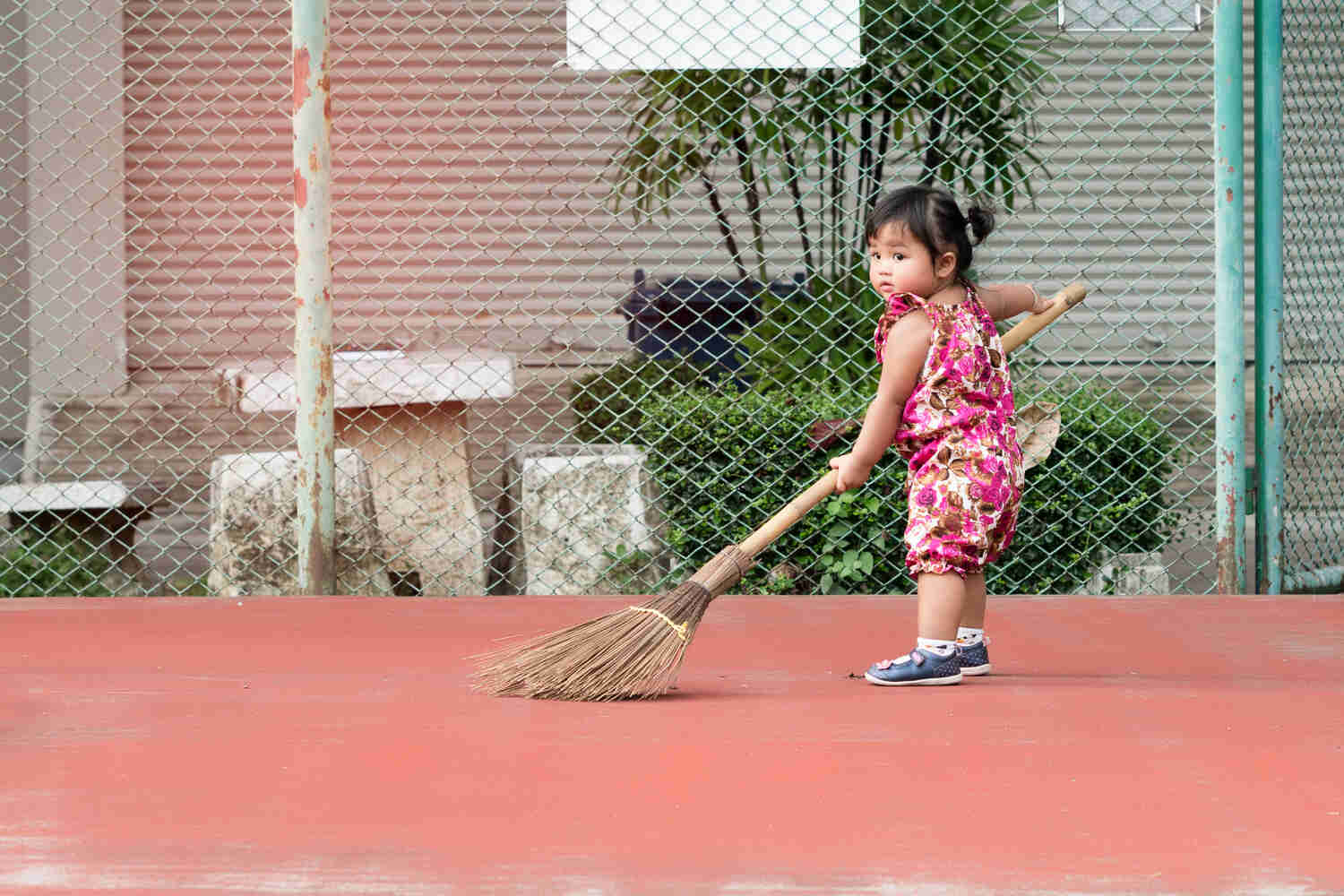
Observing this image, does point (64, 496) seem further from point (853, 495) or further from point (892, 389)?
point (892, 389)

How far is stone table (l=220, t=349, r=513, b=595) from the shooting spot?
4680 mm

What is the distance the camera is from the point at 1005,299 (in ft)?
10.2

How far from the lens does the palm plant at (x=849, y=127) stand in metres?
4.86

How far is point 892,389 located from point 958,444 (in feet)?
0.60

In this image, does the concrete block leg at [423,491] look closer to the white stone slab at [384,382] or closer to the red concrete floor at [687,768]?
the white stone slab at [384,382]

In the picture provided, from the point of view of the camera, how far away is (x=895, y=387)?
9.61 ft

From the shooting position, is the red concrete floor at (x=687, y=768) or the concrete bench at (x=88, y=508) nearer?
the red concrete floor at (x=687, y=768)

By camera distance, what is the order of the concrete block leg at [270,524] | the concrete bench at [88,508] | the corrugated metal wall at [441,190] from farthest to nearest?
the corrugated metal wall at [441,190] < the concrete bench at [88,508] < the concrete block leg at [270,524]

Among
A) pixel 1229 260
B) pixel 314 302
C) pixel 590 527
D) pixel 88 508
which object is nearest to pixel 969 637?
pixel 1229 260

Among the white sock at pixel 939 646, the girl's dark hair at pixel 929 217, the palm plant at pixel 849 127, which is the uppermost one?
the palm plant at pixel 849 127

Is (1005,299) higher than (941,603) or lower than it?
higher

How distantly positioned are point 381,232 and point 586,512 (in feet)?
8.92

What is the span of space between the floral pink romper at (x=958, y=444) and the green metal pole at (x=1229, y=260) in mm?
1418

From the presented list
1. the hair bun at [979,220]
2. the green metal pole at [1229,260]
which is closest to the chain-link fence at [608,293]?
the green metal pole at [1229,260]
